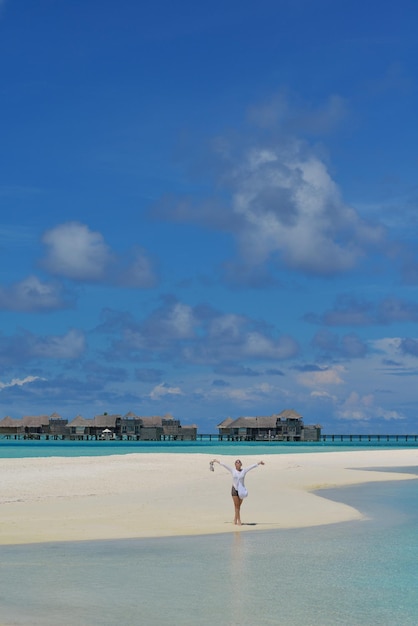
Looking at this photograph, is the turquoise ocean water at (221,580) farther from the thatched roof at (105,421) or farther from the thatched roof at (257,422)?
the thatched roof at (105,421)

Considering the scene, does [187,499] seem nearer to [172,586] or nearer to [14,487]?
[14,487]

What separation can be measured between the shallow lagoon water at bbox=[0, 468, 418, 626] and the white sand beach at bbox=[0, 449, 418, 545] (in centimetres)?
175

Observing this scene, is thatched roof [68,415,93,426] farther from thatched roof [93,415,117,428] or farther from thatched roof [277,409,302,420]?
thatched roof [277,409,302,420]

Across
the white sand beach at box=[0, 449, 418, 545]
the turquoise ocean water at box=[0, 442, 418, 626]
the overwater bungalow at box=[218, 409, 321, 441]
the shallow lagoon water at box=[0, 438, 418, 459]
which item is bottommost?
the turquoise ocean water at box=[0, 442, 418, 626]

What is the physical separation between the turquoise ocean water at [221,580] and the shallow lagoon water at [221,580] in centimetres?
2

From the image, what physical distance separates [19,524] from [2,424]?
6634 inches

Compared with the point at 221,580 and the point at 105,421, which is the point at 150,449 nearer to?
the point at 105,421

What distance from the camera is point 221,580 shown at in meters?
13.7

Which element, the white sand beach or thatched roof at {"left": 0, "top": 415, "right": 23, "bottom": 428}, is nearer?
the white sand beach

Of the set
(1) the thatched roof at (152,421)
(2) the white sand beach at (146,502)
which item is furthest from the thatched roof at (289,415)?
(2) the white sand beach at (146,502)

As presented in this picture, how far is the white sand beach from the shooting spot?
19.9 m

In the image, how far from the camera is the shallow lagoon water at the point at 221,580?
11.4 metres

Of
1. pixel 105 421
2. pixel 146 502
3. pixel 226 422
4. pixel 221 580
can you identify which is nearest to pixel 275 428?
pixel 226 422

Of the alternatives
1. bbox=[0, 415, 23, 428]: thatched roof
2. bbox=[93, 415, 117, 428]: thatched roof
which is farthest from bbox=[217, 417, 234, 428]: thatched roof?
bbox=[0, 415, 23, 428]: thatched roof
